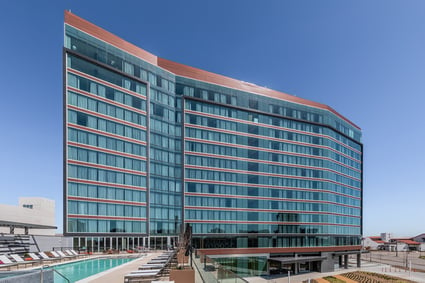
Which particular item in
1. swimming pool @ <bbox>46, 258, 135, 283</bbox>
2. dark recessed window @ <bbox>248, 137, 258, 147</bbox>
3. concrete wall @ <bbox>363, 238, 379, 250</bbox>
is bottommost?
concrete wall @ <bbox>363, 238, 379, 250</bbox>

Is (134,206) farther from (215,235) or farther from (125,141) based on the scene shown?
(215,235)

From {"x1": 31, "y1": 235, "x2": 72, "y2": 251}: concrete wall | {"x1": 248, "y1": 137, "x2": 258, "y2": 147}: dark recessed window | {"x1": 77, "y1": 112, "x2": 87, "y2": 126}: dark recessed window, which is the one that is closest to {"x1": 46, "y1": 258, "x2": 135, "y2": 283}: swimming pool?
{"x1": 31, "y1": 235, "x2": 72, "y2": 251}: concrete wall

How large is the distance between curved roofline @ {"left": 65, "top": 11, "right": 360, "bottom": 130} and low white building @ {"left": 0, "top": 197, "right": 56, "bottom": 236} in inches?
1316

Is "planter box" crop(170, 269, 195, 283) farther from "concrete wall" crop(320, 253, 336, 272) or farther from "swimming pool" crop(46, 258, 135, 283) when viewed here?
"concrete wall" crop(320, 253, 336, 272)

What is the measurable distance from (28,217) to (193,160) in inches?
1429

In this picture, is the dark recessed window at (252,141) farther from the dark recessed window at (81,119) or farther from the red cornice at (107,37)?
the dark recessed window at (81,119)

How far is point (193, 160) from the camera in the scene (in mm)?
55312

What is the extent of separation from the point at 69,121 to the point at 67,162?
6050 millimetres

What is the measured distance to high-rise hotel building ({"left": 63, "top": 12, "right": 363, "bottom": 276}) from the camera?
43.1 meters

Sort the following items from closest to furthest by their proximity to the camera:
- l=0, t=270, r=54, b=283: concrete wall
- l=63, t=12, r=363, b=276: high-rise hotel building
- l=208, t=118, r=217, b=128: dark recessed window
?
l=0, t=270, r=54, b=283: concrete wall, l=63, t=12, r=363, b=276: high-rise hotel building, l=208, t=118, r=217, b=128: dark recessed window

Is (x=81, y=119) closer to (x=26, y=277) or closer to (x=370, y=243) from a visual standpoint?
(x=26, y=277)

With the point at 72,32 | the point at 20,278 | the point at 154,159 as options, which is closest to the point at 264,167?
the point at 154,159

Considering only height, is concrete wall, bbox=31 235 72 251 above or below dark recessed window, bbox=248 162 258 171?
below

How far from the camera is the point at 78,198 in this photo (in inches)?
1629
